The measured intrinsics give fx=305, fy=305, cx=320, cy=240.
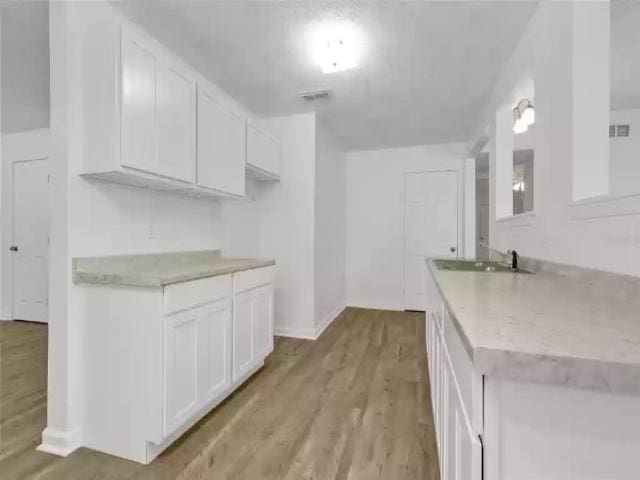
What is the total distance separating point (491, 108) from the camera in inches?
111

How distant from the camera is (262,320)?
2.47 metres

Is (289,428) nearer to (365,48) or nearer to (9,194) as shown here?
(365,48)

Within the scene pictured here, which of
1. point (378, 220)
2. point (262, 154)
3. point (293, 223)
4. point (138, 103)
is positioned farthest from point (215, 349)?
point (378, 220)

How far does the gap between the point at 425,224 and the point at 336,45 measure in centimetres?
306

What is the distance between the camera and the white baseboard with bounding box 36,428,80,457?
1545mm

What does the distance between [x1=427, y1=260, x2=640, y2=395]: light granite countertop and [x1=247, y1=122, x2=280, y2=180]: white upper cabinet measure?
2.23 meters

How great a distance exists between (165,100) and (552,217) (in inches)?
89.4

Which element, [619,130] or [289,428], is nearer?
[619,130]

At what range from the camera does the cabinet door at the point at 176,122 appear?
71.3 inches

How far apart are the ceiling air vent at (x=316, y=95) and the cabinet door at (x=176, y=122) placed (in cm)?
114

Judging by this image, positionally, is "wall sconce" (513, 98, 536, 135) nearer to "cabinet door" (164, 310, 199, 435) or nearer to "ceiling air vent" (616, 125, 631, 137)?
"ceiling air vent" (616, 125, 631, 137)

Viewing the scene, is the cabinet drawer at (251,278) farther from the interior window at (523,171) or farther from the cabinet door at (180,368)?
the interior window at (523,171)

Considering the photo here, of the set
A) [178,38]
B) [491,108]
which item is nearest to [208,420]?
[178,38]

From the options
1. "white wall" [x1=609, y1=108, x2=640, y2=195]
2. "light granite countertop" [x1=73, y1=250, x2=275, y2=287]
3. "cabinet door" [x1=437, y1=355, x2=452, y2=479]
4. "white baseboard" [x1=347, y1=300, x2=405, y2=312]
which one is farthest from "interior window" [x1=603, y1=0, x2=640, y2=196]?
"white baseboard" [x1=347, y1=300, x2=405, y2=312]
